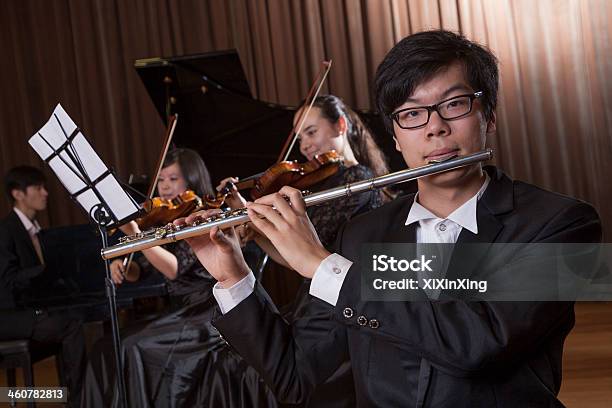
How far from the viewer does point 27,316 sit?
333 cm

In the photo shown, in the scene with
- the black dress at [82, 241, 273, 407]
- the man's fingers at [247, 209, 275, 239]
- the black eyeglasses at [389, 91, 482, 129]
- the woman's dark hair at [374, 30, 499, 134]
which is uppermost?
the woman's dark hair at [374, 30, 499, 134]

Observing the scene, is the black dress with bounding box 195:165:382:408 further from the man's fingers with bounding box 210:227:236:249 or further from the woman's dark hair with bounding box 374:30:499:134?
the woman's dark hair with bounding box 374:30:499:134

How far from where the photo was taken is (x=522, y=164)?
5.34m

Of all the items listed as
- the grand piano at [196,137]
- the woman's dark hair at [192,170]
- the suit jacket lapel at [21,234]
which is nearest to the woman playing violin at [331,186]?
the woman's dark hair at [192,170]

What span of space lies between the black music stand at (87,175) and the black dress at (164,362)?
0.45 meters

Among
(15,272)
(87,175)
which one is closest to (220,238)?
(87,175)

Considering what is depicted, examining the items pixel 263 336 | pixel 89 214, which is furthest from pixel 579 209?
pixel 89 214

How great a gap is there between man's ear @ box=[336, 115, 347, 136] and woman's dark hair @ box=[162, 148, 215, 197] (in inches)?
24.4

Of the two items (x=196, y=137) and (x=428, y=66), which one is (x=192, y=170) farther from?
(x=428, y=66)

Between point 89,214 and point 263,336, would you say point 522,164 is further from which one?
point 263,336

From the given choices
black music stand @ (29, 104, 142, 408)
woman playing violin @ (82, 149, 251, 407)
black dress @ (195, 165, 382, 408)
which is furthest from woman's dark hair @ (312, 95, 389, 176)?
black music stand @ (29, 104, 142, 408)

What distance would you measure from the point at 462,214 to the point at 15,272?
286cm

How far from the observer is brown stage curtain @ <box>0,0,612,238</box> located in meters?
5.16

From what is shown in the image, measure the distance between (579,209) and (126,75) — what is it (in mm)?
5194
